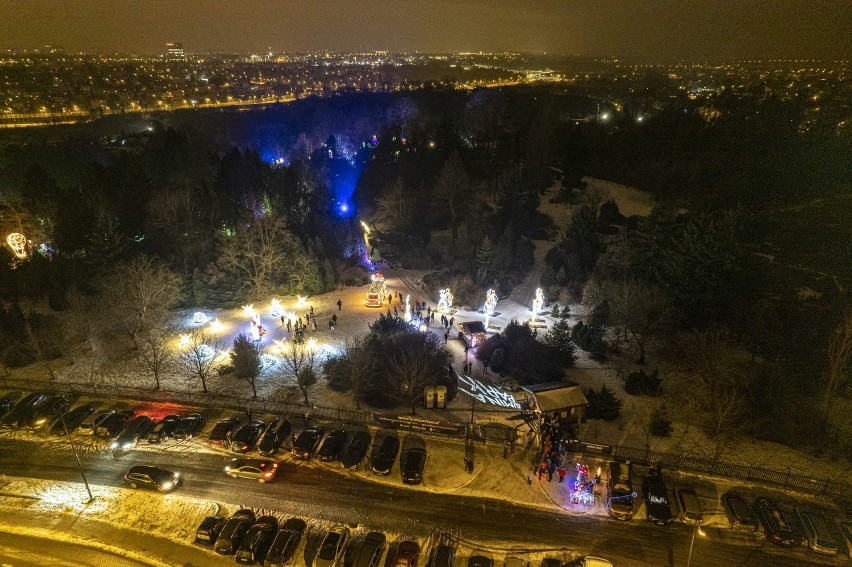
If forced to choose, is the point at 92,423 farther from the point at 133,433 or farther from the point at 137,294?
the point at 137,294

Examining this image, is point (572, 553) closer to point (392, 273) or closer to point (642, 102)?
point (392, 273)

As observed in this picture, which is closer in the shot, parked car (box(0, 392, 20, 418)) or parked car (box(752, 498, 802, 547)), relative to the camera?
parked car (box(752, 498, 802, 547))

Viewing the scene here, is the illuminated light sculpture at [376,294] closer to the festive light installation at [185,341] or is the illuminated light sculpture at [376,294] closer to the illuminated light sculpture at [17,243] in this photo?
the festive light installation at [185,341]

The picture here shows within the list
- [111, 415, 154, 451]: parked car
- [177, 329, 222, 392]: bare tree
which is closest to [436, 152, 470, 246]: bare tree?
[177, 329, 222, 392]: bare tree

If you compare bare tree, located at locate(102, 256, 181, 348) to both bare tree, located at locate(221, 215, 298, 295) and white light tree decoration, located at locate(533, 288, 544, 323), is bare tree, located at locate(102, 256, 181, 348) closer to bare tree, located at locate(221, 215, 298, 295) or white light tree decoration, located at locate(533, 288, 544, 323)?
bare tree, located at locate(221, 215, 298, 295)

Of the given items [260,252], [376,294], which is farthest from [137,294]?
[376,294]
